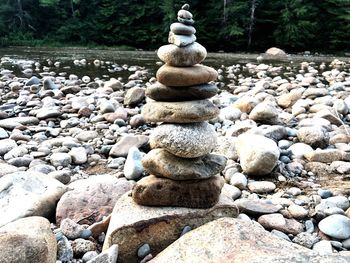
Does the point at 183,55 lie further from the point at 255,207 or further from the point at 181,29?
the point at 255,207

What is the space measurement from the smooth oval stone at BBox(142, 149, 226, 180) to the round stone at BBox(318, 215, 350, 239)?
99 centimetres

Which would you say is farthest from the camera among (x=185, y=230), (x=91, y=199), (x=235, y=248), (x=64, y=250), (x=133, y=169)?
(x=133, y=169)

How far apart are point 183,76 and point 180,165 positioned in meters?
0.70

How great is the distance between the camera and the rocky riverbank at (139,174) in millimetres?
2711

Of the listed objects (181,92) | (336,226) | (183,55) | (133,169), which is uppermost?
(183,55)

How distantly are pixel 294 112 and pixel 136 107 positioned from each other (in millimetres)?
3247

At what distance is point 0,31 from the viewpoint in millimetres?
32406

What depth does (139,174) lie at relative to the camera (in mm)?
4605

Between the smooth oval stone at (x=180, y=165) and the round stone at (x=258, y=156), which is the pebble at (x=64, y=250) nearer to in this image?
the smooth oval stone at (x=180, y=165)

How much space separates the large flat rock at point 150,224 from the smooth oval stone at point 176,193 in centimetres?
5

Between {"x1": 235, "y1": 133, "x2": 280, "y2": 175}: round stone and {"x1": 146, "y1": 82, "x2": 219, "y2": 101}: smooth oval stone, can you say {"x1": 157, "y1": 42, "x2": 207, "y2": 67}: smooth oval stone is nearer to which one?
{"x1": 146, "y1": 82, "x2": 219, "y2": 101}: smooth oval stone

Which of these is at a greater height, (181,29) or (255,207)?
(181,29)

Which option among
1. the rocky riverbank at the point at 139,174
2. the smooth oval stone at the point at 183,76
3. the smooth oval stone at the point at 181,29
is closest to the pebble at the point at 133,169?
the rocky riverbank at the point at 139,174

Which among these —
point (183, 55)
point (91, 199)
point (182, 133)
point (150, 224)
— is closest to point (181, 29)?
point (183, 55)
